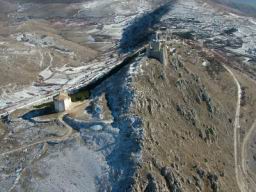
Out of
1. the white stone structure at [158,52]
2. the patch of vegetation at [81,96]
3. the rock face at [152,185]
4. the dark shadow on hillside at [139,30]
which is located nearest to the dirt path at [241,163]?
the white stone structure at [158,52]

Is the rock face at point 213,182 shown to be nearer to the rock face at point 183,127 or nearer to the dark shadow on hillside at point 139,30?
the rock face at point 183,127

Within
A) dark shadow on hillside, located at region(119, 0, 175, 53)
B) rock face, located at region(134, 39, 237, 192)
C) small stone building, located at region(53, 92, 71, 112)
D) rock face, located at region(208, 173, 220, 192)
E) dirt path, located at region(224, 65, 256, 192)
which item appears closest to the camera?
rock face, located at region(134, 39, 237, 192)

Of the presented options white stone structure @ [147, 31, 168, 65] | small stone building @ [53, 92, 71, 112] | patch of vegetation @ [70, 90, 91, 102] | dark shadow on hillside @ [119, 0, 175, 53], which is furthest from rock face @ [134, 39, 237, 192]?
dark shadow on hillside @ [119, 0, 175, 53]

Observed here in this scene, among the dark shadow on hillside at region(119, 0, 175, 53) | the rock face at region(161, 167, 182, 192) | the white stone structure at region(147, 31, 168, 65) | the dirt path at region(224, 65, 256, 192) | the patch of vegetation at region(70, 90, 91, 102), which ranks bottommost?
the dark shadow on hillside at region(119, 0, 175, 53)

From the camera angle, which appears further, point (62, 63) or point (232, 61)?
point (62, 63)

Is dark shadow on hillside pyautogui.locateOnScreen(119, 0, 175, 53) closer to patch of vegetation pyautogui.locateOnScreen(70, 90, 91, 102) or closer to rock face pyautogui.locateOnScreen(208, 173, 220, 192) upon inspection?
patch of vegetation pyautogui.locateOnScreen(70, 90, 91, 102)

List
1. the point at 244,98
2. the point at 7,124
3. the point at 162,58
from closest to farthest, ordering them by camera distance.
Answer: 1. the point at 7,124
2. the point at 162,58
3. the point at 244,98

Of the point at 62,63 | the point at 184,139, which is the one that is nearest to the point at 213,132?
the point at 184,139

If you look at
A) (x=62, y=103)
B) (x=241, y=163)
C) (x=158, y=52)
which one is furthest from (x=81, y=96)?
(x=241, y=163)

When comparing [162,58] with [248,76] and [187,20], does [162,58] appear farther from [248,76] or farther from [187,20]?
[187,20]
